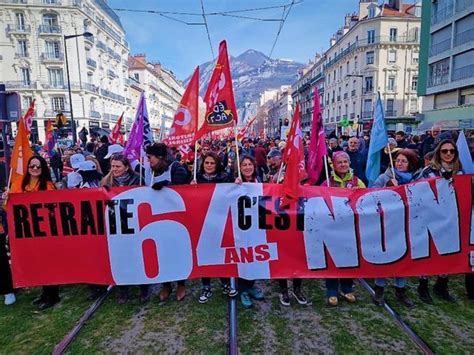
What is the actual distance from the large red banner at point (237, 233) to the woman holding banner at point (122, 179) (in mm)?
228

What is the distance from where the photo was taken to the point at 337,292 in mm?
4367

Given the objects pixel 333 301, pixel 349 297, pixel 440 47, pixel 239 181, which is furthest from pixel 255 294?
pixel 440 47

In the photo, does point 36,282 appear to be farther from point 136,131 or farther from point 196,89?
point 196,89

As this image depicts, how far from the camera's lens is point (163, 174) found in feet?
15.6

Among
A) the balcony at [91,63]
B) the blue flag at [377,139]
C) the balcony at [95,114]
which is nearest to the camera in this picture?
the blue flag at [377,139]

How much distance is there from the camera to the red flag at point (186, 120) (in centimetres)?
473

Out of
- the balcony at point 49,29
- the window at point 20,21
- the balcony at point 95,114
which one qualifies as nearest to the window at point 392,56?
the balcony at point 95,114

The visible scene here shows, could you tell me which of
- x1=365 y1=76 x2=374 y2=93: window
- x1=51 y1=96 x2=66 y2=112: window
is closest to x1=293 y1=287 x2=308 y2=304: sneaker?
x1=51 y1=96 x2=66 y2=112: window

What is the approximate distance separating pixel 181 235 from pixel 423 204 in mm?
2995

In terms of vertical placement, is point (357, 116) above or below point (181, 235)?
above

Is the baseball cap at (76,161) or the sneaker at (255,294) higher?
the baseball cap at (76,161)

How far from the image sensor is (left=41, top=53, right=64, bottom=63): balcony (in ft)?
159

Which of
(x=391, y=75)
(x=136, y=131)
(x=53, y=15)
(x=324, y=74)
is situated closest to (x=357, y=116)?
(x=391, y=75)

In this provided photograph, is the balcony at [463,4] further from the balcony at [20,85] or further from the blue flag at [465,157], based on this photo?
the balcony at [20,85]
